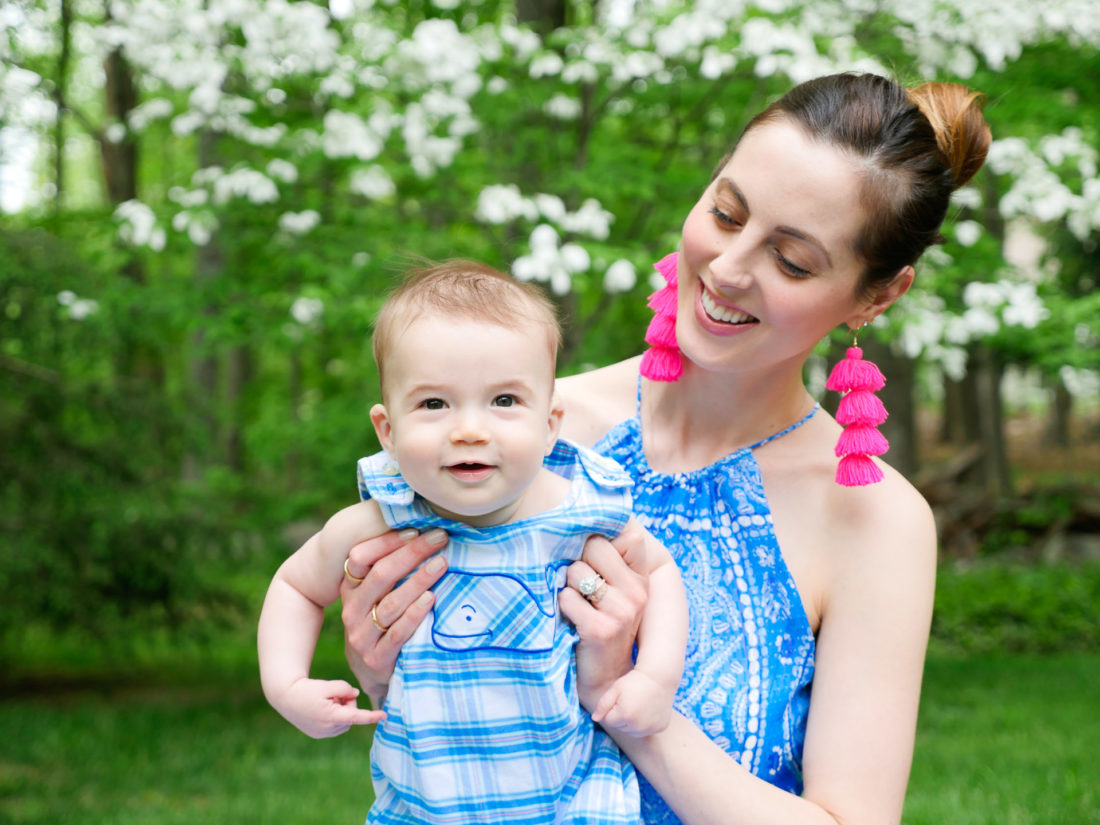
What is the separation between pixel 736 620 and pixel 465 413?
650mm

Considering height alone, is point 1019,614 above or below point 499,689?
above

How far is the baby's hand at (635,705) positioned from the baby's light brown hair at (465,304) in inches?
19.9

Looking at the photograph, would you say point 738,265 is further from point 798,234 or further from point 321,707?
point 321,707

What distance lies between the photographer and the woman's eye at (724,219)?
188 cm

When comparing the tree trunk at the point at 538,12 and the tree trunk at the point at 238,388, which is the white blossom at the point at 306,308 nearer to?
the tree trunk at the point at 538,12

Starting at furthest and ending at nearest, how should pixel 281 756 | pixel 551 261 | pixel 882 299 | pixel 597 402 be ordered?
pixel 281 756
pixel 551 261
pixel 597 402
pixel 882 299

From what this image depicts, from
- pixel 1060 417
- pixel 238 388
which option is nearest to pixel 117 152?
pixel 238 388

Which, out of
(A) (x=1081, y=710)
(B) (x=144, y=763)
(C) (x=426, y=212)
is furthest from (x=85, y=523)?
(A) (x=1081, y=710)

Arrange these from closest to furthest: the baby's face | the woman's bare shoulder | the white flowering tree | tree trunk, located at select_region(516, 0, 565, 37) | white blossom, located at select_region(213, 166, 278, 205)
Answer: the baby's face → the woman's bare shoulder → the white flowering tree → white blossom, located at select_region(213, 166, 278, 205) → tree trunk, located at select_region(516, 0, 565, 37)

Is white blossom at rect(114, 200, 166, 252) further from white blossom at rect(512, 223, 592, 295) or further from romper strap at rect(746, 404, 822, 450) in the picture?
romper strap at rect(746, 404, 822, 450)

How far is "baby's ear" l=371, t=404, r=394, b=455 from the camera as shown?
5.76 ft

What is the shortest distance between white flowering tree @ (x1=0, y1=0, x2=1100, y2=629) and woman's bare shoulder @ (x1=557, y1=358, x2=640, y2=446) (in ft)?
6.75

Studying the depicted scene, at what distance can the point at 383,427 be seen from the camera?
1.78 metres

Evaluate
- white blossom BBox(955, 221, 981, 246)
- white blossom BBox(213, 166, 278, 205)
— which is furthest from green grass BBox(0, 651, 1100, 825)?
white blossom BBox(213, 166, 278, 205)
